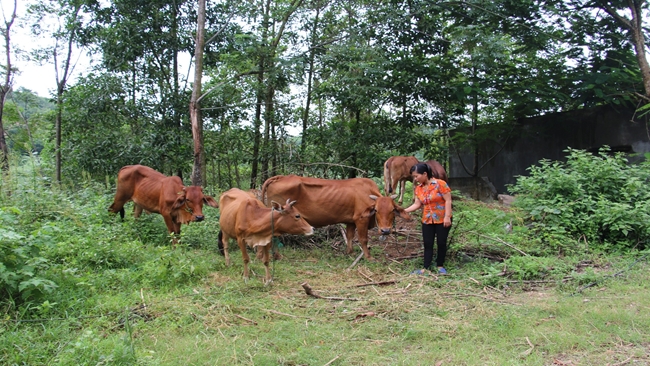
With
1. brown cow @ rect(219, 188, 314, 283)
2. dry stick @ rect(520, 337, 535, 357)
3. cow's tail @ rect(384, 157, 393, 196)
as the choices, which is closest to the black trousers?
brown cow @ rect(219, 188, 314, 283)

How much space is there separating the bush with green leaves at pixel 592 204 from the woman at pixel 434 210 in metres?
2.07

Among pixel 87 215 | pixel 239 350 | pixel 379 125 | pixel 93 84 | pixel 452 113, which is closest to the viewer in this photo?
pixel 239 350

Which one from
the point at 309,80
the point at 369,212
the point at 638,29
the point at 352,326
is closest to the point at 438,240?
the point at 369,212

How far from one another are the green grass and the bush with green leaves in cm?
57

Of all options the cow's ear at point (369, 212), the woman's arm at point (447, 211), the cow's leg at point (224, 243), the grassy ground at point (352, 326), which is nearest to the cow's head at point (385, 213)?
the cow's ear at point (369, 212)

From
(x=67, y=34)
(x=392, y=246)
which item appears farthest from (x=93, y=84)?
(x=392, y=246)

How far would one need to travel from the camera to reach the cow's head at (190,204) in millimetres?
7766

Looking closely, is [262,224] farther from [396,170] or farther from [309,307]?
[396,170]

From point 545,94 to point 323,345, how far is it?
10749 millimetres

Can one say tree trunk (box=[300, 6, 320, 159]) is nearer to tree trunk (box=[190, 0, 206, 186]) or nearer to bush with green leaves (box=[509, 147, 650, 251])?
tree trunk (box=[190, 0, 206, 186])

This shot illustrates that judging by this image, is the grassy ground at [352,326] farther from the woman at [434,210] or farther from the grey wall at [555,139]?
the grey wall at [555,139]

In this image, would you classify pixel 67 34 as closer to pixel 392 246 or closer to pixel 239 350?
pixel 392 246

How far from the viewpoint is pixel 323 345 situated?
428cm

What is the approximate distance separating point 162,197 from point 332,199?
2964 millimetres
